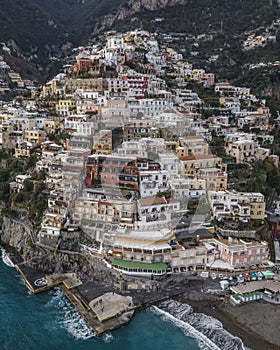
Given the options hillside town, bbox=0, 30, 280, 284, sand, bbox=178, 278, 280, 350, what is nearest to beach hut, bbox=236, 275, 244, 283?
A: hillside town, bbox=0, 30, 280, 284

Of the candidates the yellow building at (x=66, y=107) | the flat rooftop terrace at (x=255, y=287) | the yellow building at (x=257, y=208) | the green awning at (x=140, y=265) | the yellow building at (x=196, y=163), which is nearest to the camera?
the flat rooftop terrace at (x=255, y=287)

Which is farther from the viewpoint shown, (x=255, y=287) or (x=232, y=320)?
(x=255, y=287)

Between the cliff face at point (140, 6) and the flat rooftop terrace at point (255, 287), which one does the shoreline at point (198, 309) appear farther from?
the cliff face at point (140, 6)

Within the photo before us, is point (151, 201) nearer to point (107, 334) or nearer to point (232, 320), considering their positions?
point (232, 320)

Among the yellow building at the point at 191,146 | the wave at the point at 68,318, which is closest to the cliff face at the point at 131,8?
the yellow building at the point at 191,146

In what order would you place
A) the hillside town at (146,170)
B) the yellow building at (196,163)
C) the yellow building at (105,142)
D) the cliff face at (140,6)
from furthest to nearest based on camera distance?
the cliff face at (140,6) < the yellow building at (105,142) < the yellow building at (196,163) < the hillside town at (146,170)

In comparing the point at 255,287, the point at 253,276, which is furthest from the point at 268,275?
A: the point at 255,287

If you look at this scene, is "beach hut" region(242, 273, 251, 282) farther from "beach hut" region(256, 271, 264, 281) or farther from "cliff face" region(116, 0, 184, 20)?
"cliff face" region(116, 0, 184, 20)
